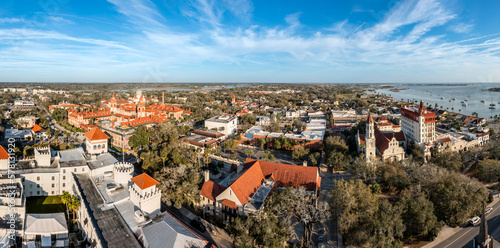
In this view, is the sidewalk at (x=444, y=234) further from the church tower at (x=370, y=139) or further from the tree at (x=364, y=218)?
the church tower at (x=370, y=139)

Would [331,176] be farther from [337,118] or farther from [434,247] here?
[337,118]

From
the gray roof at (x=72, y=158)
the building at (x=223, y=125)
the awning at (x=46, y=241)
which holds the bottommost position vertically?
the awning at (x=46, y=241)

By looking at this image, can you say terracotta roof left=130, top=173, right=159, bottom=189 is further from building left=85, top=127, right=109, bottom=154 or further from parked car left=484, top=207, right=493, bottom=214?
parked car left=484, top=207, right=493, bottom=214

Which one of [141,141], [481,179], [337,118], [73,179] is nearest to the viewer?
[73,179]

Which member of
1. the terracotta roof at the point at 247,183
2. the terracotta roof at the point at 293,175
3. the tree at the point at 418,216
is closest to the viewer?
the tree at the point at 418,216

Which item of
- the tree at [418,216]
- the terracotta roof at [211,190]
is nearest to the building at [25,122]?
the terracotta roof at [211,190]

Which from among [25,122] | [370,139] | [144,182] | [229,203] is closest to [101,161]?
[144,182]

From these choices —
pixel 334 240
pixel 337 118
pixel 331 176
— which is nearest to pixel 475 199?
pixel 334 240
